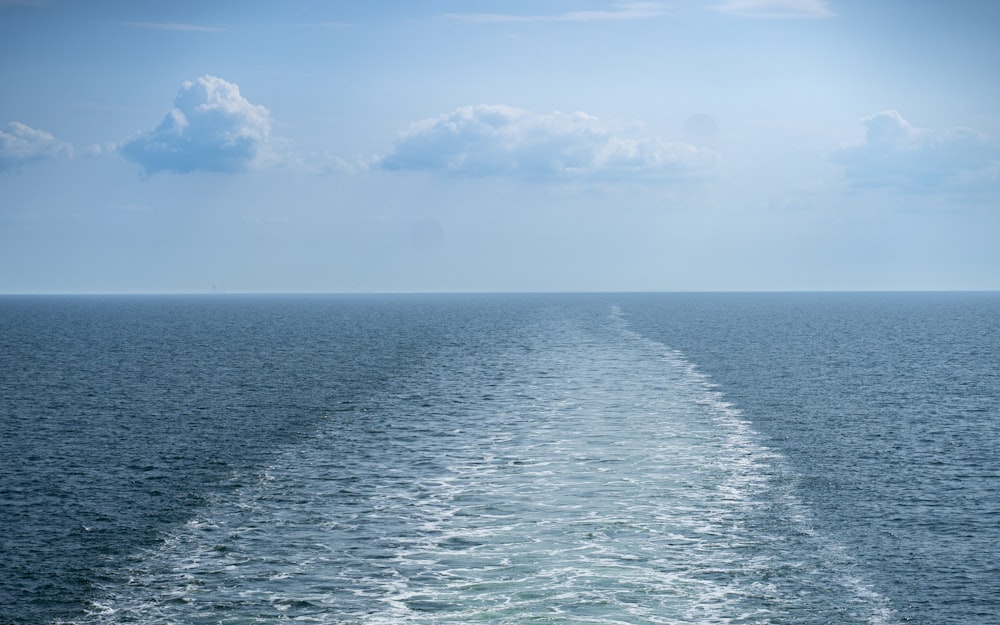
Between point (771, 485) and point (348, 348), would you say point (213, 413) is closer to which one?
point (771, 485)

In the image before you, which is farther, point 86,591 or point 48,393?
point 48,393

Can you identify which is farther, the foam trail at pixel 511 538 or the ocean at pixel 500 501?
the ocean at pixel 500 501

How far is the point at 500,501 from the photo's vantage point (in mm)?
33938

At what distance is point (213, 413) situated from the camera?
56.0m

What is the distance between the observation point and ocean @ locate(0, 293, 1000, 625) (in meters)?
24.0

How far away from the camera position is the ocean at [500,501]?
944 inches

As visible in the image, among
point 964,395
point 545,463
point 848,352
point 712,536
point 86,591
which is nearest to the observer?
point 86,591

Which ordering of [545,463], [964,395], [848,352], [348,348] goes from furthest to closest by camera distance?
[348,348] < [848,352] < [964,395] < [545,463]

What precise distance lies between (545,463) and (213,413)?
2472cm

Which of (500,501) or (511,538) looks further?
(500,501)

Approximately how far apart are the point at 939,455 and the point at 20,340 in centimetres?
12944

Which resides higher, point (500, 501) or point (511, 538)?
point (500, 501)

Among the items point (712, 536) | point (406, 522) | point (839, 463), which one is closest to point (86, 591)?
point (406, 522)

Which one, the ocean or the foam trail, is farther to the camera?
the ocean
